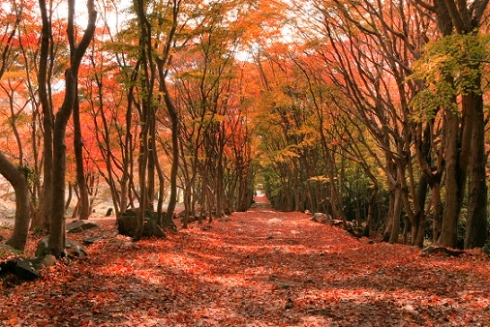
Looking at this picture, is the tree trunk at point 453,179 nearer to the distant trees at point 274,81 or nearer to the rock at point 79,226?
the distant trees at point 274,81

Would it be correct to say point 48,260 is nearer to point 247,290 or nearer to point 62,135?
point 62,135

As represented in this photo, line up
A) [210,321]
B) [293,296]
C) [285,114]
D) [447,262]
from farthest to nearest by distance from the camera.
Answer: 1. [285,114]
2. [447,262]
3. [293,296]
4. [210,321]

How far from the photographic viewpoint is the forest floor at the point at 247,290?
6.70 m

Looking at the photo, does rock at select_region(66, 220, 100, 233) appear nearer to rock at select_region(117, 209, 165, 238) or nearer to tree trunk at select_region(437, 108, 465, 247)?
rock at select_region(117, 209, 165, 238)

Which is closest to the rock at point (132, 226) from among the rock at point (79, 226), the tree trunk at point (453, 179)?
the rock at point (79, 226)

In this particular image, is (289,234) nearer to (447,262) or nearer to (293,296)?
(447,262)

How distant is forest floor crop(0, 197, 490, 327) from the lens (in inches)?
264

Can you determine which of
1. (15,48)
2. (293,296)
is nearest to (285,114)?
(15,48)

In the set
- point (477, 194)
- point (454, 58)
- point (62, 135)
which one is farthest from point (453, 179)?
point (62, 135)

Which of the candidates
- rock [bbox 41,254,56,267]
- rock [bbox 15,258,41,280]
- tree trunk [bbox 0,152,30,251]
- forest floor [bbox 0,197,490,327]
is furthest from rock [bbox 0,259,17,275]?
tree trunk [bbox 0,152,30,251]

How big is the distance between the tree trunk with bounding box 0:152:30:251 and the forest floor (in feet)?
4.63

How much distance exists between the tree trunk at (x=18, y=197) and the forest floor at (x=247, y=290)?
1.41 meters

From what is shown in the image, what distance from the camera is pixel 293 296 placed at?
8375 mm

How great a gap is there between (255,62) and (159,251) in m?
18.3
